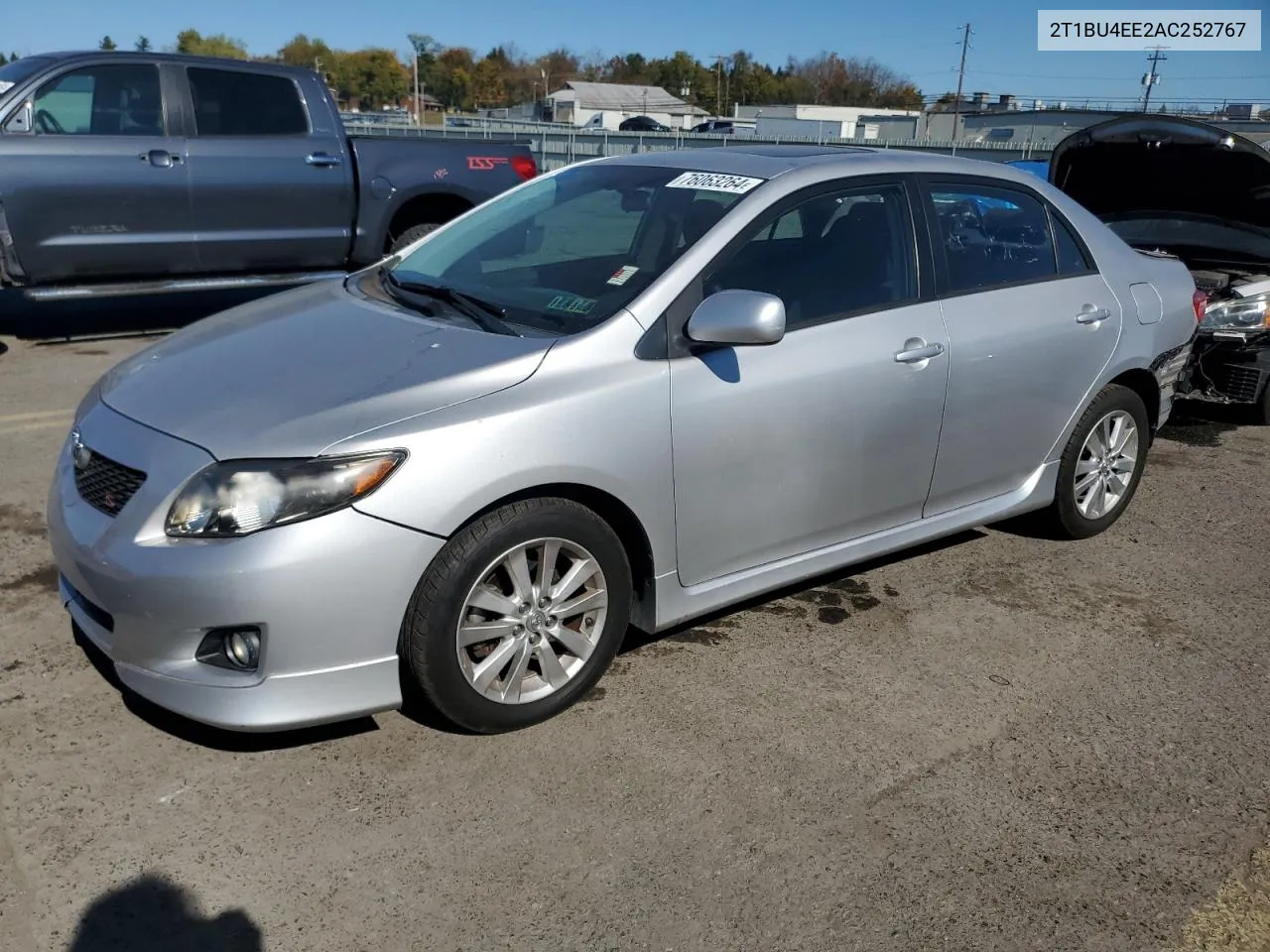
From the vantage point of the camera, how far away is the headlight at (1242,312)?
657cm

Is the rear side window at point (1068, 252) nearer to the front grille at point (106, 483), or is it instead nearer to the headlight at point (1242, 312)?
the headlight at point (1242, 312)

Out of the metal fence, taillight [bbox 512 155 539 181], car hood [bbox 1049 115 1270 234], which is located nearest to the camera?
car hood [bbox 1049 115 1270 234]

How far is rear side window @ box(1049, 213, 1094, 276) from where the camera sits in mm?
4570

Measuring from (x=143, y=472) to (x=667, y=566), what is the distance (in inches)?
61.4

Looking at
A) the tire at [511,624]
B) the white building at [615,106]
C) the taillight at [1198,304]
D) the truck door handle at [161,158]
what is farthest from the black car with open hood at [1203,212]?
the white building at [615,106]

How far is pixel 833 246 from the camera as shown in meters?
3.85

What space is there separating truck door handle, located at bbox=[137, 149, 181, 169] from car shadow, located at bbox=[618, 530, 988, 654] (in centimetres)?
575

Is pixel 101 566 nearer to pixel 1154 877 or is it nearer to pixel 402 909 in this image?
pixel 402 909

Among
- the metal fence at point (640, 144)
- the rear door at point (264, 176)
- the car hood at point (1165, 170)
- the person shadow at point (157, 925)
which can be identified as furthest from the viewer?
the metal fence at point (640, 144)

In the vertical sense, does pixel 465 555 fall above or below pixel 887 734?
above

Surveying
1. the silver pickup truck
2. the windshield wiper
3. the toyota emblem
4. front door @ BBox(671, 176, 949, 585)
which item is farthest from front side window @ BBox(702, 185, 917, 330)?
the silver pickup truck

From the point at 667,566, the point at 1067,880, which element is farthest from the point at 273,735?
the point at 1067,880

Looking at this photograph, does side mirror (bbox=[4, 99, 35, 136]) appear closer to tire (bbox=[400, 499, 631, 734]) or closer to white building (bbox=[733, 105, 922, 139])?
tire (bbox=[400, 499, 631, 734])

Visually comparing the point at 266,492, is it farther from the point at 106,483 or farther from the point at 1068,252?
the point at 1068,252
